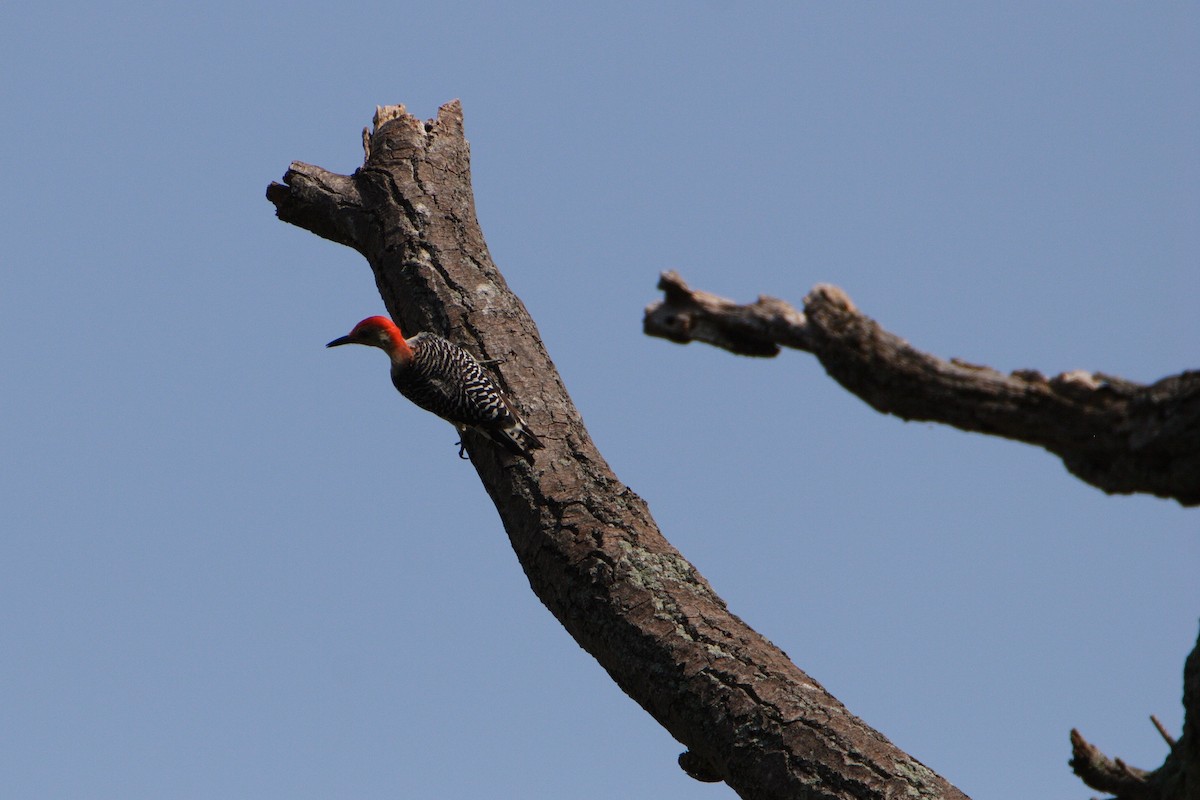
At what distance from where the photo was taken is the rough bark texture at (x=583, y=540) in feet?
13.2

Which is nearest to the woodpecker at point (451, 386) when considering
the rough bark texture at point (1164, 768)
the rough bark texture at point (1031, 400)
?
the rough bark texture at point (1031, 400)

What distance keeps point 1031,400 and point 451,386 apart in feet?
13.3

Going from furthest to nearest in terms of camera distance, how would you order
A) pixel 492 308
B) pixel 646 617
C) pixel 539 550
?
pixel 492 308 → pixel 539 550 → pixel 646 617

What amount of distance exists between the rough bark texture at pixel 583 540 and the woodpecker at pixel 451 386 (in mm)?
73

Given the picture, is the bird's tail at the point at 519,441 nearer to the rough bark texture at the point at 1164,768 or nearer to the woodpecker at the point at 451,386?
the woodpecker at the point at 451,386

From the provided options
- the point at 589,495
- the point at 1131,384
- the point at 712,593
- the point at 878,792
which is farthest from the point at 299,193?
the point at 1131,384

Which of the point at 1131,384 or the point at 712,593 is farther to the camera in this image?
the point at 712,593

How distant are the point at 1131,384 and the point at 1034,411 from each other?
0.22m

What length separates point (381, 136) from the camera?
7.02 m

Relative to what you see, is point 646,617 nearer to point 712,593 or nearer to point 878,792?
point 712,593

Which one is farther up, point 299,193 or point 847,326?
point 299,193

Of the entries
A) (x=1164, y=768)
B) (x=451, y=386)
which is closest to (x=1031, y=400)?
(x=1164, y=768)

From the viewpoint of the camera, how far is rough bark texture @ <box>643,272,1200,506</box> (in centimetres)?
280

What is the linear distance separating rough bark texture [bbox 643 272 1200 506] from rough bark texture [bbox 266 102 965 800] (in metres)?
1.43
